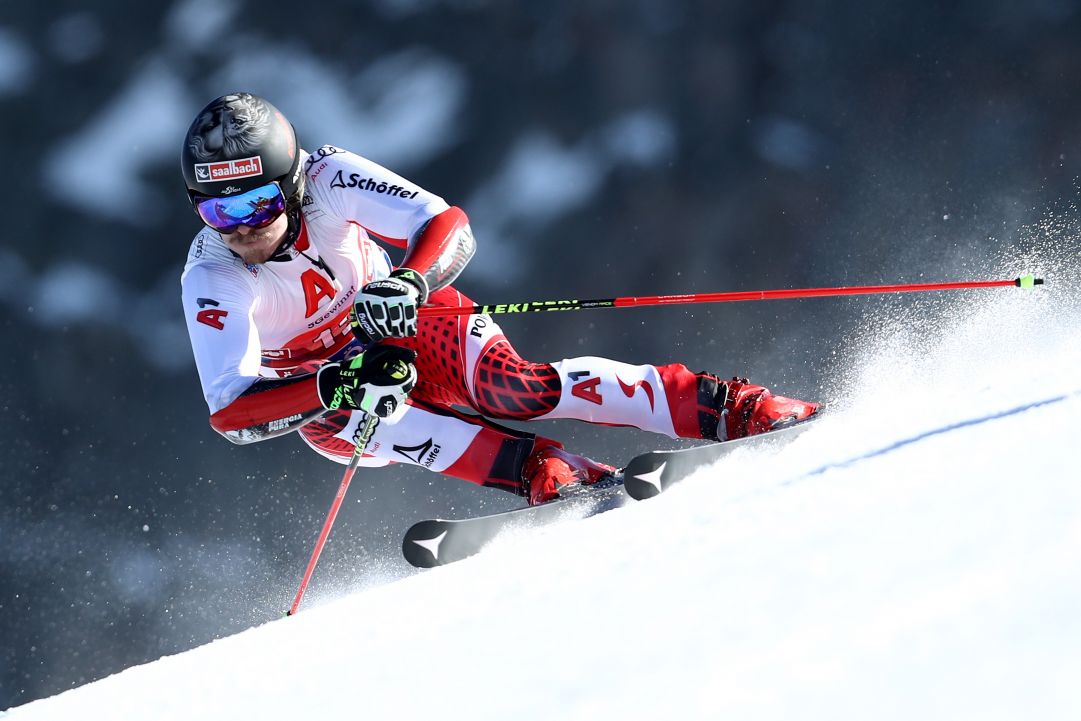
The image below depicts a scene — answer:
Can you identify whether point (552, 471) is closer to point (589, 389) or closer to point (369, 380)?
point (589, 389)

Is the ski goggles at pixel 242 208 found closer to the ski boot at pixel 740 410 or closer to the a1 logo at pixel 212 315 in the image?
the a1 logo at pixel 212 315

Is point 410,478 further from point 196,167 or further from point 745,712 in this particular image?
point 745,712

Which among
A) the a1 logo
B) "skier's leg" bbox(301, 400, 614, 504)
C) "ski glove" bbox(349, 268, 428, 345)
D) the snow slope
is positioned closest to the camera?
the snow slope

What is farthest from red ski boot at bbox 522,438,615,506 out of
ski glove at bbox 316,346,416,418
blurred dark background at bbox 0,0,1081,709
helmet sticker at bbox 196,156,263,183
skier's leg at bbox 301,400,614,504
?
blurred dark background at bbox 0,0,1081,709

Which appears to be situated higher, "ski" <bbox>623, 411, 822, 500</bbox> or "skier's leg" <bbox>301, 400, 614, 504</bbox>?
"ski" <bbox>623, 411, 822, 500</bbox>

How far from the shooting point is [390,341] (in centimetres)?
309

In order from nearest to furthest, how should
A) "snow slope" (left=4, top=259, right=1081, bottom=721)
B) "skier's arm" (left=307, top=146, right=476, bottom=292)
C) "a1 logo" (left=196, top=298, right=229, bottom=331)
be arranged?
"snow slope" (left=4, top=259, right=1081, bottom=721) → "a1 logo" (left=196, top=298, right=229, bottom=331) → "skier's arm" (left=307, top=146, right=476, bottom=292)

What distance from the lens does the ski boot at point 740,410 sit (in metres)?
2.88

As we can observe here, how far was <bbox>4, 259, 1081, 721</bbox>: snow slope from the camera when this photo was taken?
1221 millimetres

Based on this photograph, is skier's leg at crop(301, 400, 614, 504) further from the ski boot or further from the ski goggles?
the ski goggles

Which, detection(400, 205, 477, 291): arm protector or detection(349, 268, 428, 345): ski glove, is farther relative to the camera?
detection(400, 205, 477, 291): arm protector

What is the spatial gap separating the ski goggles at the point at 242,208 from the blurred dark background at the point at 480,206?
1.38 m

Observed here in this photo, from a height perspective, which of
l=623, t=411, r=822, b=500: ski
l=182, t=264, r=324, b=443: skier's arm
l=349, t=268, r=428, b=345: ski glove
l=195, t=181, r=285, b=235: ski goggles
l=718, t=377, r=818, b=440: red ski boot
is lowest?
l=182, t=264, r=324, b=443: skier's arm

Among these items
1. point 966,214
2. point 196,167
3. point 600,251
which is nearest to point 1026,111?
point 966,214
